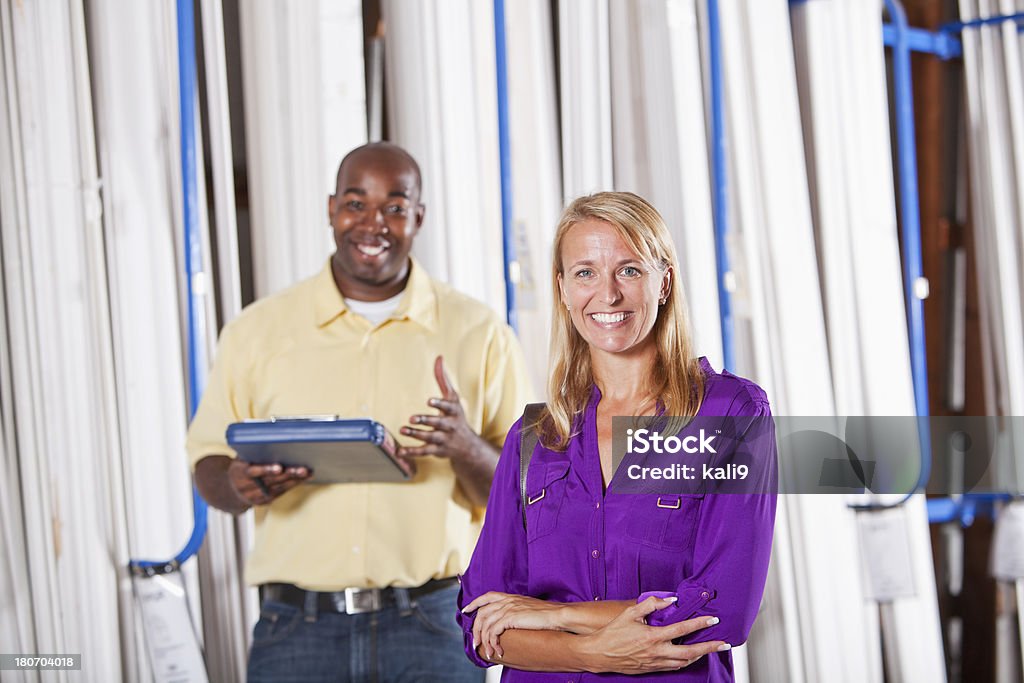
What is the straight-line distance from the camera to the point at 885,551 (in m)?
2.86

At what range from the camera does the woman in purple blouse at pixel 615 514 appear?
119 centimetres

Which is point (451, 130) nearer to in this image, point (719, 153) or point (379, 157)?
point (379, 157)

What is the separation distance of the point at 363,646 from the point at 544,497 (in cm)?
66

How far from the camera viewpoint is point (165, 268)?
6.92 feet

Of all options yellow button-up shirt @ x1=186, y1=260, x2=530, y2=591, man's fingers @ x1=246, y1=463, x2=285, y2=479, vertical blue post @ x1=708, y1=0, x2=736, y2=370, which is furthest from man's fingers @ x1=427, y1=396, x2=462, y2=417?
vertical blue post @ x1=708, y1=0, x2=736, y2=370

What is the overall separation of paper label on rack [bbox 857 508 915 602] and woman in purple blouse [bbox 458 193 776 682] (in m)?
1.71

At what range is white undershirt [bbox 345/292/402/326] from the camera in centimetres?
199

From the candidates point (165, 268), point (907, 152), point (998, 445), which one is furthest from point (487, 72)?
point (998, 445)

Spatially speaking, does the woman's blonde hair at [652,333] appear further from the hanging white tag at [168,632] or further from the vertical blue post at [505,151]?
the hanging white tag at [168,632]

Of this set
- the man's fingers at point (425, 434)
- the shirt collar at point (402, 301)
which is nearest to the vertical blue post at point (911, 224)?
the shirt collar at point (402, 301)

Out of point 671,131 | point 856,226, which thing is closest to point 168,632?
point 671,131

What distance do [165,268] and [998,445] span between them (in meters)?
2.66

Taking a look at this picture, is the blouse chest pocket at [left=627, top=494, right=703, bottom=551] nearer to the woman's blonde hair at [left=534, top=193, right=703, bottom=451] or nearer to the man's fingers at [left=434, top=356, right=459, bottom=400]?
the woman's blonde hair at [left=534, top=193, right=703, bottom=451]

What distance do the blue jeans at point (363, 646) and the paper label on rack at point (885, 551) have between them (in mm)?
1467
